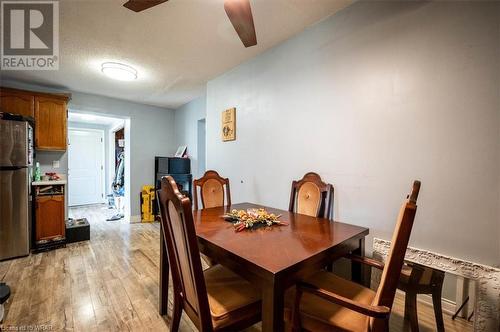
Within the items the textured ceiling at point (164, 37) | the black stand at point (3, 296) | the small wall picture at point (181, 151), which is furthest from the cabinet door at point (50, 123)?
the black stand at point (3, 296)

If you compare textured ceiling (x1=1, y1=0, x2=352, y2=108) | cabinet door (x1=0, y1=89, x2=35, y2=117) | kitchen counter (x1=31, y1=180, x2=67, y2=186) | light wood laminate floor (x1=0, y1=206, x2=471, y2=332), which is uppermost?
textured ceiling (x1=1, y1=0, x2=352, y2=108)

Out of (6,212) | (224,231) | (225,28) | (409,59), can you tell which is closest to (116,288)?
(224,231)

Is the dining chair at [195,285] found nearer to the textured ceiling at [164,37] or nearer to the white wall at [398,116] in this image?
the white wall at [398,116]

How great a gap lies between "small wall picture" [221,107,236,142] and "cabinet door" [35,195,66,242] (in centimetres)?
256

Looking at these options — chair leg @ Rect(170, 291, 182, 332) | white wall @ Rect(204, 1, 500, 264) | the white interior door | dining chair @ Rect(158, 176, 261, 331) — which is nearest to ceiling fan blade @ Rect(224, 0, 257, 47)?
white wall @ Rect(204, 1, 500, 264)

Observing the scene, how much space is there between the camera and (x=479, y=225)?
1.36m

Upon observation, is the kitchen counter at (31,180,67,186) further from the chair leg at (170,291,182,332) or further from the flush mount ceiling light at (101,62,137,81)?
the chair leg at (170,291,182,332)

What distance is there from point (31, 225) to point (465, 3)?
5.01 meters

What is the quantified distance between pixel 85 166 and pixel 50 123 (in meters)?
3.24

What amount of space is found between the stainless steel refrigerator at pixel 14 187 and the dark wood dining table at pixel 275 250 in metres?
2.45

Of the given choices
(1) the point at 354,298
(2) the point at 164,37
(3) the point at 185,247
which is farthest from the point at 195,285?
(2) the point at 164,37

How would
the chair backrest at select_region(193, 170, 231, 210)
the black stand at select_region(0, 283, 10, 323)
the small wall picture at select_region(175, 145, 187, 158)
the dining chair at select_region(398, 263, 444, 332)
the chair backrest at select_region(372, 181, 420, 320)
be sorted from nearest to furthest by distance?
the chair backrest at select_region(372, 181, 420, 320), the dining chair at select_region(398, 263, 444, 332), the black stand at select_region(0, 283, 10, 323), the chair backrest at select_region(193, 170, 231, 210), the small wall picture at select_region(175, 145, 187, 158)

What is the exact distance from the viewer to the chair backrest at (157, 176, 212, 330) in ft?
3.12

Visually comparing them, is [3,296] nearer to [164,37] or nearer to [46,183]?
[46,183]
